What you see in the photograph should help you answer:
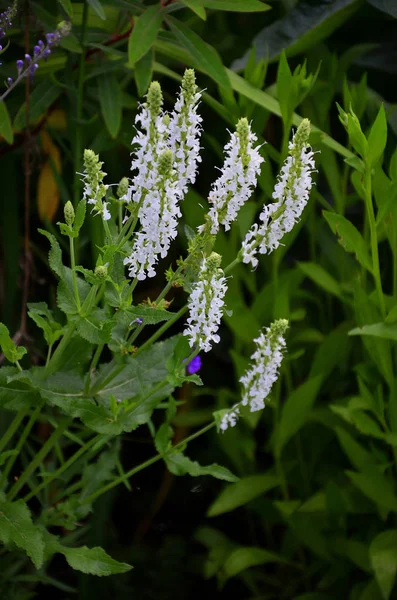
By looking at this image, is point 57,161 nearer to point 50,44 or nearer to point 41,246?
point 41,246

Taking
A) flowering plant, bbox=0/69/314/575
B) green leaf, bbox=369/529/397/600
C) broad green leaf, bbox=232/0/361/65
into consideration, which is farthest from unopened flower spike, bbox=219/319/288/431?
broad green leaf, bbox=232/0/361/65

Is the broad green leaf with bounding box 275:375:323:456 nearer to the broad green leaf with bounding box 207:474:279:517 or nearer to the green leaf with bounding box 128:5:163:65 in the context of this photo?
the broad green leaf with bounding box 207:474:279:517

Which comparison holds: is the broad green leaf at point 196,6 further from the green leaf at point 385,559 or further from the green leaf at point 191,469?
the green leaf at point 385,559

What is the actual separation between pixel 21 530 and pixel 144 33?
64 cm

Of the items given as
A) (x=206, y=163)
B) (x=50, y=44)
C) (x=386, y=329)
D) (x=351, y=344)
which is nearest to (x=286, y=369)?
(x=351, y=344)

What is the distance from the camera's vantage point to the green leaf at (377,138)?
890 millimetres

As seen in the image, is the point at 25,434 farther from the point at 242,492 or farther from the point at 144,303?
the point at 242,492

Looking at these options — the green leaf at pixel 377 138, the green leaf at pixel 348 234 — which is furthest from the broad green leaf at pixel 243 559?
the green leaf at pixel 377 138

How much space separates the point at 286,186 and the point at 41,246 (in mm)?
864

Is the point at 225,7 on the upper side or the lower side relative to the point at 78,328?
upper

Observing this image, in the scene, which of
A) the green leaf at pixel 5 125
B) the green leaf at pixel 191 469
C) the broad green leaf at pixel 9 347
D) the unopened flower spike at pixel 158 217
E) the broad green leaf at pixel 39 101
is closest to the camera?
the unopened flower spike at pixel 158 217

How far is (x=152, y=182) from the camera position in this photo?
2.25 ft

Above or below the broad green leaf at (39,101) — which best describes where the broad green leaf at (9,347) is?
below

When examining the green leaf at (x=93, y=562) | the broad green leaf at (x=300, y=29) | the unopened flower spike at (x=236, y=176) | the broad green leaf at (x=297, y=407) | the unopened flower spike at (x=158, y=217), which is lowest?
the green leaf at (x=93, y=562)
